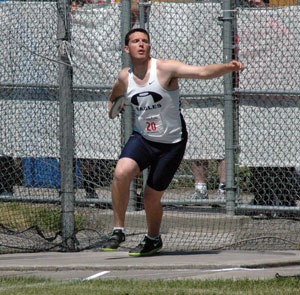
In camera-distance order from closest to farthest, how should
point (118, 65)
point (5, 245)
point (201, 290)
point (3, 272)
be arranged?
point (201, 290), point (3, 272), point (5, 245), point (118, 65)

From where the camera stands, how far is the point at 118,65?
420 inches

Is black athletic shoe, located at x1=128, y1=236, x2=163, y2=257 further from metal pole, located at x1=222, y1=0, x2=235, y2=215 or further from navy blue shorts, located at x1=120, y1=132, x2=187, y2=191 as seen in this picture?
metal pole, located at x1=222, y1=0, x2=235, y2=215

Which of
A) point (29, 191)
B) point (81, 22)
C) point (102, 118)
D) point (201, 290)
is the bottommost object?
point (201, 290)

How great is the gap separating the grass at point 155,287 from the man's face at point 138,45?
2352mm

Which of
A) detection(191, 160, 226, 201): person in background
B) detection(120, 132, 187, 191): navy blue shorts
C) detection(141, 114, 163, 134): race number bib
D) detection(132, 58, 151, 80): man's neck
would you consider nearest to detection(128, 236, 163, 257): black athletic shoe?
detection(120, 132, 187, 191): navy blue shorts

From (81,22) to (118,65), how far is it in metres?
0.59

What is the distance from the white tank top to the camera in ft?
29.6

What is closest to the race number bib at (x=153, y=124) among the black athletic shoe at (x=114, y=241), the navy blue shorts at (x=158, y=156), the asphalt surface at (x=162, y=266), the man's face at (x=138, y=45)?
the navy blue shorts at (x=158, y=156)

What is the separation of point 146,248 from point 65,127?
1606 mm

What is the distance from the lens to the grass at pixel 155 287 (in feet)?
22.8

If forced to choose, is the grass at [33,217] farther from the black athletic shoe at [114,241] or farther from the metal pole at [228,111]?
the metal pole at [228,111]

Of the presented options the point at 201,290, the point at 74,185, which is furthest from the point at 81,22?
the point at 201,290

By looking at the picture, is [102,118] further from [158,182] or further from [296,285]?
[296,285]

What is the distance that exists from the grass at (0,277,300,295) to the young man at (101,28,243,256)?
1.54 metres
